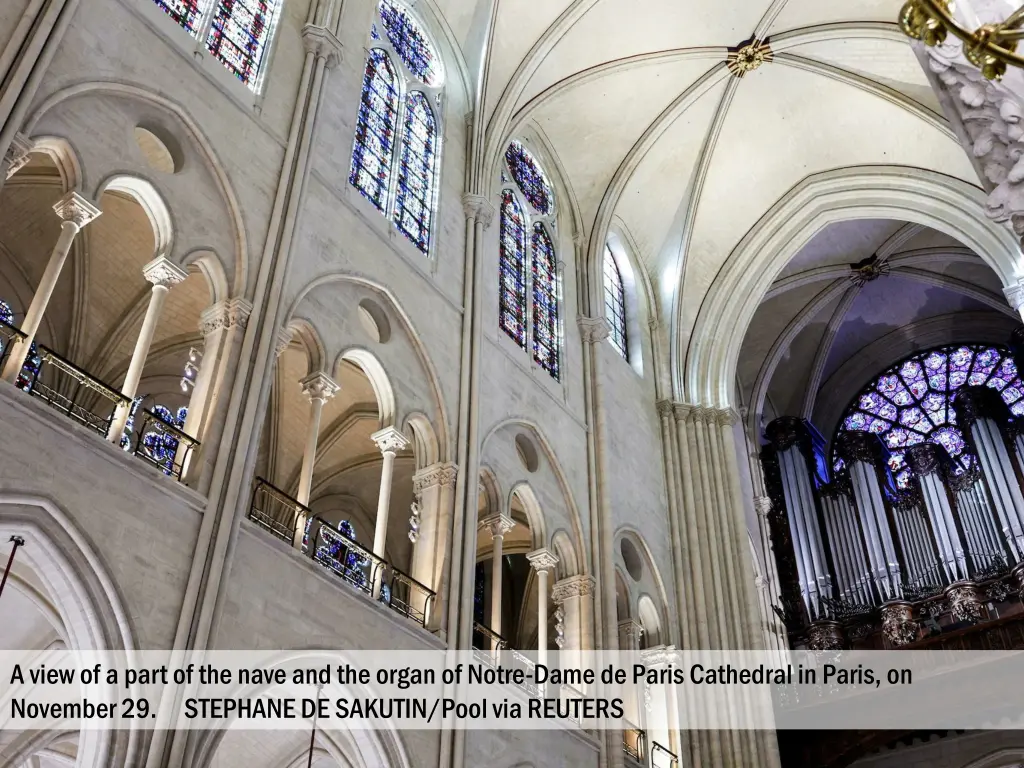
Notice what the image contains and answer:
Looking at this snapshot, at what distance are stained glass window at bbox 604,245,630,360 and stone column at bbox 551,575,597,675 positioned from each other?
483cm

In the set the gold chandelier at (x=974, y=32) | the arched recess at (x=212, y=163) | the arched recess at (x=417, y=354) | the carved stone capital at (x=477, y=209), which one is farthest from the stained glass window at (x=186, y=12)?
the gold chandelier at (x=974, y=32)

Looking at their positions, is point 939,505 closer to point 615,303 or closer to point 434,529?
point 615,303

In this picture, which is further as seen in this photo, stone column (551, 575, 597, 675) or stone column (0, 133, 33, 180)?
stone column (551, 575, 597, 675)

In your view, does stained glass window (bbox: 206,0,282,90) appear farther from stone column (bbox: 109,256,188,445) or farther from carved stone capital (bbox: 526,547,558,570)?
carved stone capital (bbox: 526,547,558,570)

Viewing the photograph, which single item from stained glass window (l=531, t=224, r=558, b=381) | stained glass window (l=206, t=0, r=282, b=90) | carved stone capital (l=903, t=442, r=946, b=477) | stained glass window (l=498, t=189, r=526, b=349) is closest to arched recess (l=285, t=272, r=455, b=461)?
stained glass window (l=206, t=0, r=282, b=90)

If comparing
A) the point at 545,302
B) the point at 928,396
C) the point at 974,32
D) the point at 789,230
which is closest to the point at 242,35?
the point at 545,302

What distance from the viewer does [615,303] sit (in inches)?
699

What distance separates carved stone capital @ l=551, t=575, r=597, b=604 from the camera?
12.8 meters

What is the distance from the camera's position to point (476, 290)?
41.8ft

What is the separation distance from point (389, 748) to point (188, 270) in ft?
14.1

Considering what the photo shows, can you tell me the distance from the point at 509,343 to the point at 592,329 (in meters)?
2.56

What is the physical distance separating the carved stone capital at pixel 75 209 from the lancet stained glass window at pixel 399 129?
377 cm

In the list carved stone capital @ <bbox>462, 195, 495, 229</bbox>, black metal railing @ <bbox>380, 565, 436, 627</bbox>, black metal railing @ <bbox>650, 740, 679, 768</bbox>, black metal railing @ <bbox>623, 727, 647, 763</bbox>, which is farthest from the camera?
carved stone capital @ <bbox>462, 195, 495, 229</bbox>

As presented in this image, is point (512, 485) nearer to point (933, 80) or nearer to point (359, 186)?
point (359, 186)
